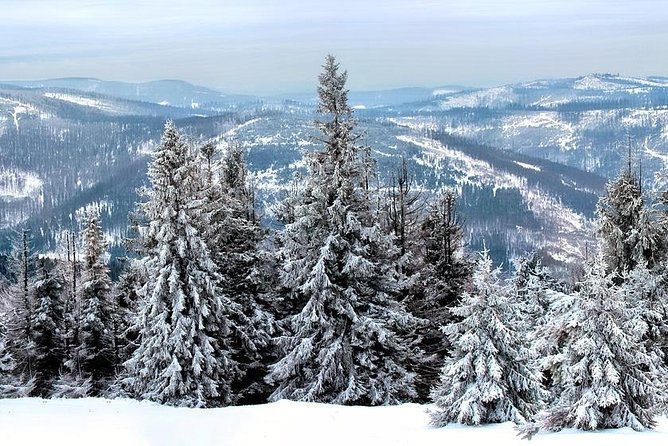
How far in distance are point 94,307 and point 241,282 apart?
12.5 meters

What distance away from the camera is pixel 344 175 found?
2122 centimetres

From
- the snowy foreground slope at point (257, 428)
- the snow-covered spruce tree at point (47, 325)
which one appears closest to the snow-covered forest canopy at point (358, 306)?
the snowy foreground slope at point (257, 428)

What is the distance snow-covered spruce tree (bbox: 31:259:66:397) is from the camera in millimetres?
37156

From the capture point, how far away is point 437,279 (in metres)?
28.9

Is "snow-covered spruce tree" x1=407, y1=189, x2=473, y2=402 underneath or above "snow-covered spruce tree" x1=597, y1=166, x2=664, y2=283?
underneath

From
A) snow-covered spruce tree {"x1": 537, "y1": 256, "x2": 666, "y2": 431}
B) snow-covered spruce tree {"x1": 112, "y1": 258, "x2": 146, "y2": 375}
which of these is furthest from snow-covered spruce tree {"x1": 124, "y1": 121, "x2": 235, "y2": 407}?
snow-covered spruce tree {"x1": 537, "y1": 256, "x2": 666, "y2": 431}

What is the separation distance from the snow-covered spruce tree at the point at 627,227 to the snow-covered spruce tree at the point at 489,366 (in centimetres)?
1252

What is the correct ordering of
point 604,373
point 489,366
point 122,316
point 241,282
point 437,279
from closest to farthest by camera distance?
1. point 604,373
2. point 489,366
3. point 241,282
4. point 437,279
5. point 122,316

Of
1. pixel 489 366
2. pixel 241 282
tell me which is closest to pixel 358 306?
pixel 241 282

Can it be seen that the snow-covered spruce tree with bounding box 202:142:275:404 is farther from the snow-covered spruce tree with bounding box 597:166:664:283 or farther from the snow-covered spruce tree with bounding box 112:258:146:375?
the snow-covered spruce tree with bounding box 597:166:664:283

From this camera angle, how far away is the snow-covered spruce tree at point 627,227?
24.4 m

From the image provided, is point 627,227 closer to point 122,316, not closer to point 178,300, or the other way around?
point 178,300

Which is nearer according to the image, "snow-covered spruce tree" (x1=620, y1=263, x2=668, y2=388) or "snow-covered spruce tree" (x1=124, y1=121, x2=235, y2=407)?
"snow-covered spruce tree" (x1=620, y1=263, x2=668, y2=388)

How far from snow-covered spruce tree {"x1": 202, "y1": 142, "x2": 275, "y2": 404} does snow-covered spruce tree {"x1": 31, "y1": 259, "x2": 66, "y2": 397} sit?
1553 cm
